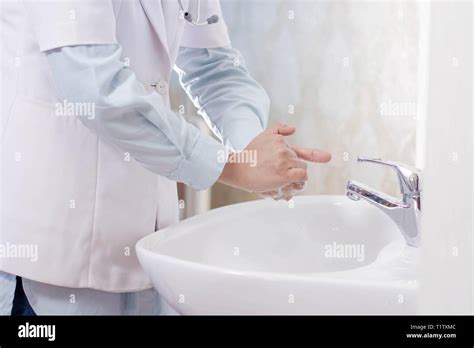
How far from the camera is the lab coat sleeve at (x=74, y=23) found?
61 centimetres

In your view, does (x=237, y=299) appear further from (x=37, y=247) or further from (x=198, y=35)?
(x=198, y=35)

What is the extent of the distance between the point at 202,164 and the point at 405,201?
0.75 feet

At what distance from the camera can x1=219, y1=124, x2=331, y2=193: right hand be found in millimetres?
666

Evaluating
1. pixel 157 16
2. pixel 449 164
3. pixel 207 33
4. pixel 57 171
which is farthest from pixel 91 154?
pixel 449 164

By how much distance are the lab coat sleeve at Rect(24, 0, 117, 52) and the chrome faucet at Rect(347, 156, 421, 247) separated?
0.31 m

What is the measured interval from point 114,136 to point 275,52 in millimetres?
906

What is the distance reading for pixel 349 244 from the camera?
0.87 m

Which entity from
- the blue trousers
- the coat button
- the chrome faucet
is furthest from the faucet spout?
the blue trousers

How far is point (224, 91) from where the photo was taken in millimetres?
860

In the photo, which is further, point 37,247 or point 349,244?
point 349,244

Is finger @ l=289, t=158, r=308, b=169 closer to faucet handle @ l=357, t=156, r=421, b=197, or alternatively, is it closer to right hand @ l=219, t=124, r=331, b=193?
right hand @ l=219, t=124, r=331, b=193

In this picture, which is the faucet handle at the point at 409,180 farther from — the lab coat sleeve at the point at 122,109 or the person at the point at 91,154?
the lab coat sleeve at the point at 122,109

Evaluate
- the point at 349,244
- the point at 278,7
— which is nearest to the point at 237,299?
the point at 349,244

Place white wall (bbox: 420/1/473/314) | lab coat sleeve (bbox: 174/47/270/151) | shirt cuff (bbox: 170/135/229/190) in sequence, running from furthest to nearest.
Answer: lab coat sleeve (bbox: 174/47/270/151)
shirt cuff (bbox: 170/135/229/190)
white wall (bbox: 420/1/473/314)
